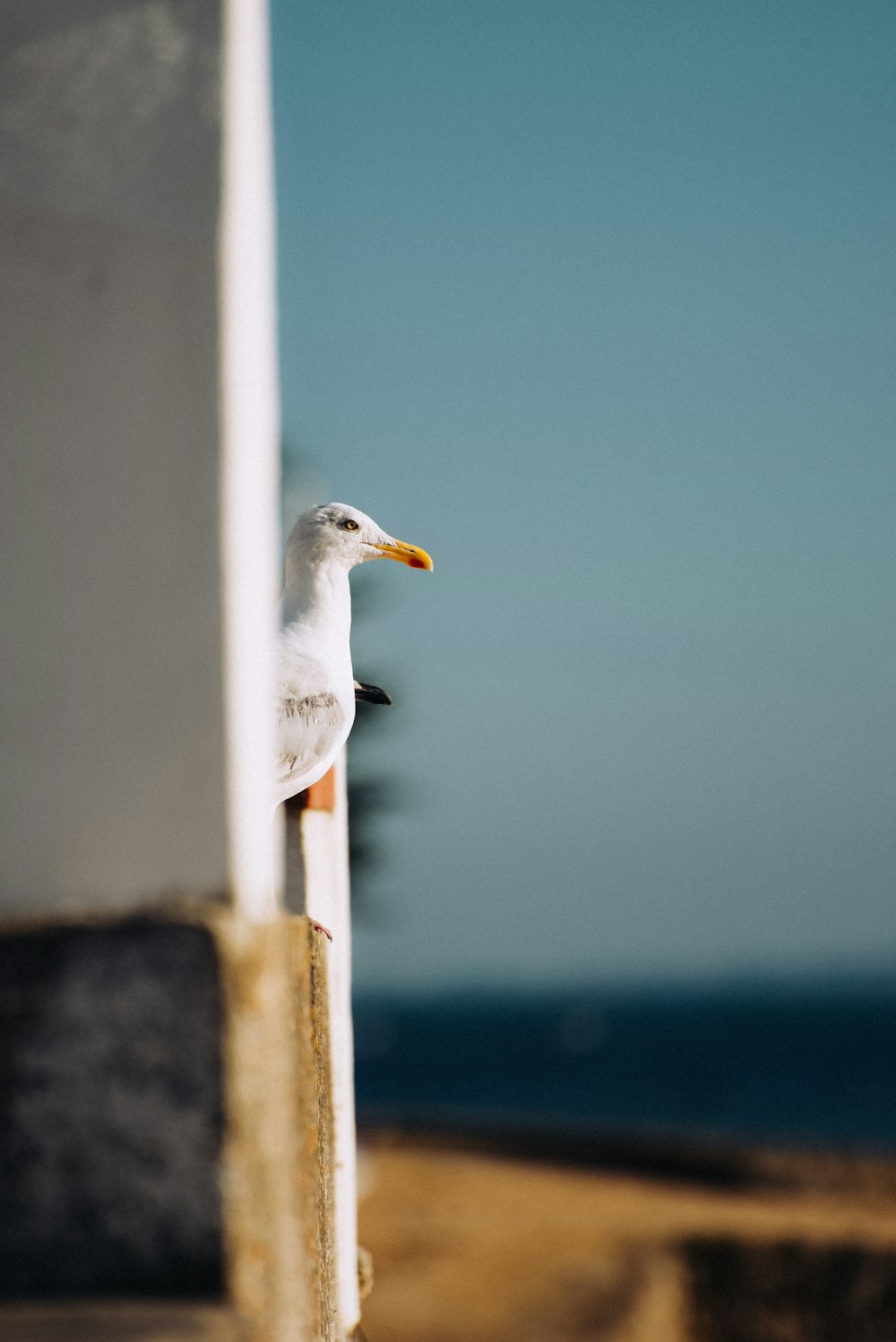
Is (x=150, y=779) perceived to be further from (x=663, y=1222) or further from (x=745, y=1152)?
(x=745, y=1152)

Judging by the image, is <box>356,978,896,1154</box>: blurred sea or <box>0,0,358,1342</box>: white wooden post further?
<box>356,978,896,1154</box>: blurred sea

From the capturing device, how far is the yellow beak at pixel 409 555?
549 centimetres

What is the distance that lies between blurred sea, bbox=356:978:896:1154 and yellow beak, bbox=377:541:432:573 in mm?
23415

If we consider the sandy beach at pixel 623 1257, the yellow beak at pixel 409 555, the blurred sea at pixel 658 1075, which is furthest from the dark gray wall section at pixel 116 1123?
the blurred sea at pixel 658 1075

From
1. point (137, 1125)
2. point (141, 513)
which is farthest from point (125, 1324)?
point (141, 513)

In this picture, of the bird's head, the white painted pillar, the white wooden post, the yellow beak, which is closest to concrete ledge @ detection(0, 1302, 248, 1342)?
the white wooden post

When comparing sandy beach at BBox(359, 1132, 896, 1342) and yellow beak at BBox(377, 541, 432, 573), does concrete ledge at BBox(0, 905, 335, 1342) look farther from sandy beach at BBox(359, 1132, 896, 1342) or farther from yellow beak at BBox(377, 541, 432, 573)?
sandy beach at BBox(359, 1132, 896, 1342)

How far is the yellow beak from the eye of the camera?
5.49 m

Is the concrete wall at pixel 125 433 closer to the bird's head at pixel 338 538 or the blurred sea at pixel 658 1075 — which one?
the bird's head at pixel 338 538

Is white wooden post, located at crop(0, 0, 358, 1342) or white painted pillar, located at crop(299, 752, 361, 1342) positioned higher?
Answer: white wooden post, located at crop(0, 0, 358, 1342)

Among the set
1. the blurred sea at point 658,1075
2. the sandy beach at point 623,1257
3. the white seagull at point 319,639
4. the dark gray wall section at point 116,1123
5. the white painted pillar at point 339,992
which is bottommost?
the blurred sea at point 658,1075

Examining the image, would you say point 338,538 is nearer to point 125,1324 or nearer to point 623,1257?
point 125,1324

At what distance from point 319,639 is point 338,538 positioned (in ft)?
1.84

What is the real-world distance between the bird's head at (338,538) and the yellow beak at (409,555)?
0.18ft
